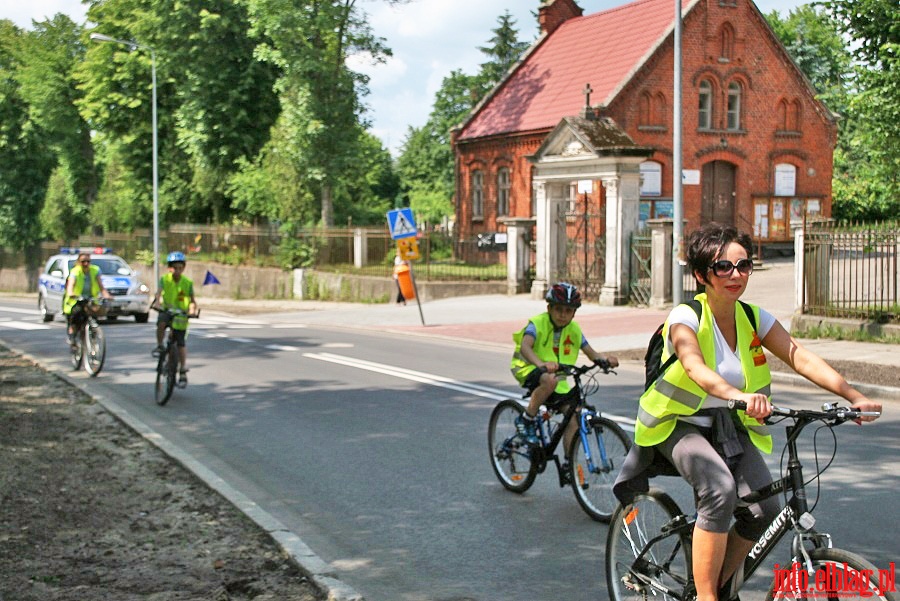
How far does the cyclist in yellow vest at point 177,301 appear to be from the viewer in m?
12.5

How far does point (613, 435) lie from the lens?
22.0ft

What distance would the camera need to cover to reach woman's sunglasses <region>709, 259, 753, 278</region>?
13.2 ft

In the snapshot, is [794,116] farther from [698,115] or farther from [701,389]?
[701,389]

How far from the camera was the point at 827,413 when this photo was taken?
3660 mm

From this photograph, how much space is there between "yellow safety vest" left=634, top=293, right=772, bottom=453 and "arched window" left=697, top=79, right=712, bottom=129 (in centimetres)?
3424

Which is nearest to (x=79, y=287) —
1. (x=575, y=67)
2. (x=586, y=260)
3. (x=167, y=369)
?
(x=167, y=369)

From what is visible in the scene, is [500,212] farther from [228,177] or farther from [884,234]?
[884,234]

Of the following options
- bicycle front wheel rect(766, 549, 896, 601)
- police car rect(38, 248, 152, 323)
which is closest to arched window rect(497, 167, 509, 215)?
police car rect(38, 248, 152, 323)

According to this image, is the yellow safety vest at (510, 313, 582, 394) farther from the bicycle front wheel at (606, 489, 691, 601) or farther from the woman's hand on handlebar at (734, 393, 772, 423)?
the woman's hand on handlebar at (734, 393, 772, 423)

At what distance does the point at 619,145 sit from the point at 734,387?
2287 cm

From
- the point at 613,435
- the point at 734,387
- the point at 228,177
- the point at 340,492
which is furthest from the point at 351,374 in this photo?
the point at 228,177

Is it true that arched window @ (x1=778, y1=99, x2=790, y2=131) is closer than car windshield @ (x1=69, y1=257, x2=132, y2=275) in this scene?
No

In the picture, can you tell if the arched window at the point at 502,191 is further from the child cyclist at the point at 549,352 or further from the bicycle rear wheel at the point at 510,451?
the child cyclist at the point at 549,352

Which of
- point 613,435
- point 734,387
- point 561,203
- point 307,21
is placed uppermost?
point 307,21
